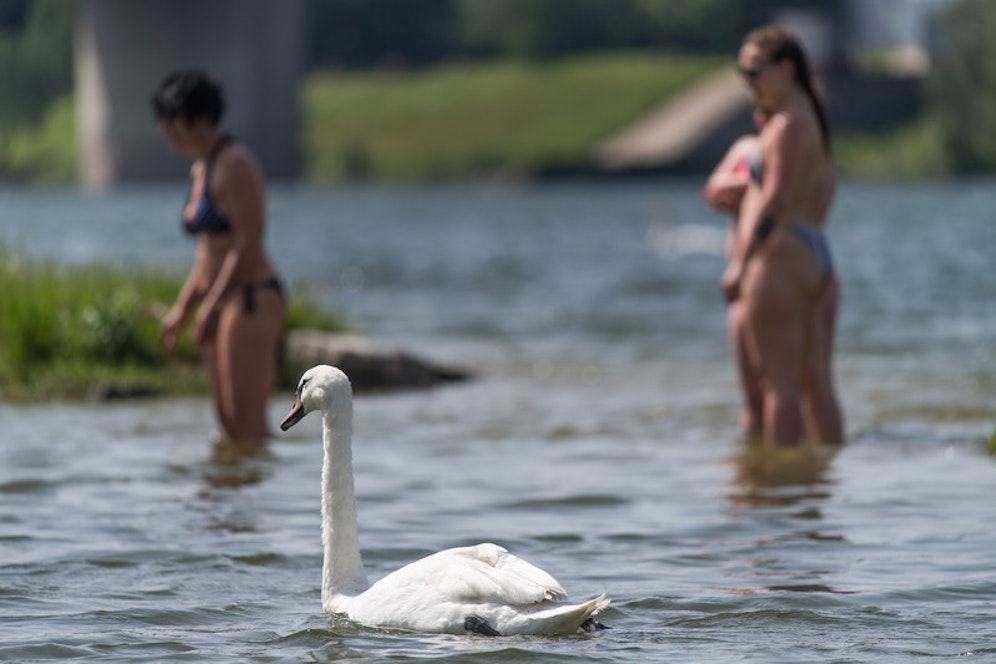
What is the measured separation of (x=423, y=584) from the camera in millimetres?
6836

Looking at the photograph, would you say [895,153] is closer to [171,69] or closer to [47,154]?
[171,69]

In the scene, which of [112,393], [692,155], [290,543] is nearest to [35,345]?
[112,393]

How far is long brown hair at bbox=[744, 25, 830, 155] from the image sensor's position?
1056 centimetres

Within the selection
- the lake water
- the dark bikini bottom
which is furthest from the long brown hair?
the dark bikini bottom

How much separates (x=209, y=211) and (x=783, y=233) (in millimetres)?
3293

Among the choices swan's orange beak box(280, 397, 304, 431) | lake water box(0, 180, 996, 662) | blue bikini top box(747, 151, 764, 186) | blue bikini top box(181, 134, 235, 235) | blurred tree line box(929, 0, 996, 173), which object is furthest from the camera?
blurred tree line box(929, 0, 996, 173)

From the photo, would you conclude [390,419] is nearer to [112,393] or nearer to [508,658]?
[112,393]

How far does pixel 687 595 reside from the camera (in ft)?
25.4

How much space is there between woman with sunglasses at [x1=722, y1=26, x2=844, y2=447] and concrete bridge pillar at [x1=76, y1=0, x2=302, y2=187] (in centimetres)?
6518

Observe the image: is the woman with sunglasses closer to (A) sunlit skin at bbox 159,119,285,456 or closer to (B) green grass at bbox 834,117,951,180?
(A) sunlit skin at bbox 159,119,285,456

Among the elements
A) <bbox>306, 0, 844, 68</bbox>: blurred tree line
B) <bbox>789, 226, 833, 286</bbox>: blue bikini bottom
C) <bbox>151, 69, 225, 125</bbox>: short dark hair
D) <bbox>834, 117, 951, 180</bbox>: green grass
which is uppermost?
<bbox>306, 0, 844, 68</bbox>: blurred tree line

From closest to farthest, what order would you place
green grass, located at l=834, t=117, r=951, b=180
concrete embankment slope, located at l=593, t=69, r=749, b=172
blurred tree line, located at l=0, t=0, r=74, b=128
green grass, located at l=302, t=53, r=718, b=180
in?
blurred tree line, located at l=0, t=0, r=74, b=128
green grass, located at l=834, t=117, r=951, b=180
concrete embankment slope, located at l=593, t=69, r=749, b=172
green grass, located at l=302, t=53, r=718, b=180

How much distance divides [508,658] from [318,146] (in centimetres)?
9666

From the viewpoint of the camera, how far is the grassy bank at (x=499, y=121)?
95.7 metres
